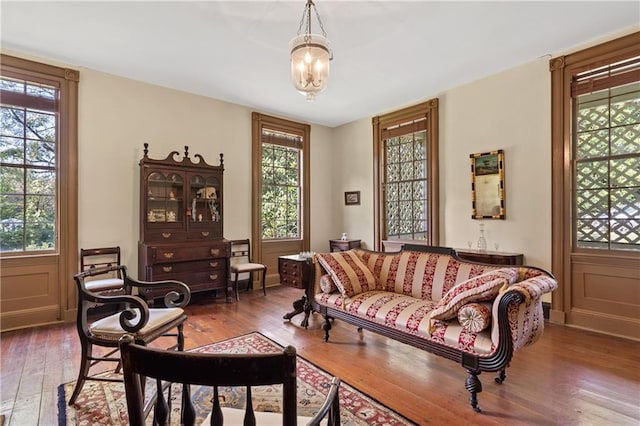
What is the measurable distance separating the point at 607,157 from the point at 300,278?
3.41 meters

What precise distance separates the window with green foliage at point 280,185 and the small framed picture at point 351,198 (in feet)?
2.99

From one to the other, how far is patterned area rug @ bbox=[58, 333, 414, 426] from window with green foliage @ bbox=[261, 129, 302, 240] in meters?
3.38

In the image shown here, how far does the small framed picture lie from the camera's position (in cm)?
607

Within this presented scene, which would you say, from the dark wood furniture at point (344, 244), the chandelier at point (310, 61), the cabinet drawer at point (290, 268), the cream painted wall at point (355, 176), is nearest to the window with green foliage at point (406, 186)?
the cream painted wall at point (355, 176)

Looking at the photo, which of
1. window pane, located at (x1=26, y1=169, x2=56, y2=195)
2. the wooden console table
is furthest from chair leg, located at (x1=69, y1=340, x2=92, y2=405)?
the wooden console table

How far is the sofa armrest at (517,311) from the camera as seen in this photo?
1.96m

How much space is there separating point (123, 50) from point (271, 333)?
336 cm

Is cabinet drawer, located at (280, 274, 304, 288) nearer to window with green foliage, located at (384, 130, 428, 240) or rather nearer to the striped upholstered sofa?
the striped upholstered sofa

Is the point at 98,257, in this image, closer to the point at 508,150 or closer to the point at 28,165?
the point at 28,165

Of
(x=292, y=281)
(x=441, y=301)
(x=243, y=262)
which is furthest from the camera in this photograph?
(x=243, y=262)

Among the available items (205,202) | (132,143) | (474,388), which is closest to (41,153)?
(132,143)

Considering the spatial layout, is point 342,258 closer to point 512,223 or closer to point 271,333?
point 271,333

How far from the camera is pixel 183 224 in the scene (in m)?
4.43

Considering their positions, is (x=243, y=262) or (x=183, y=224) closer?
(x=183, y=224)
